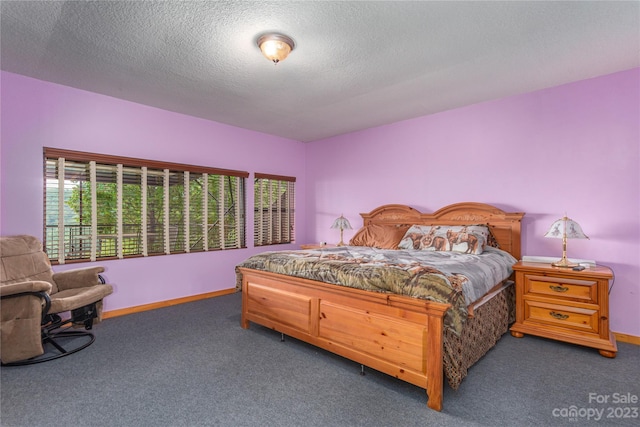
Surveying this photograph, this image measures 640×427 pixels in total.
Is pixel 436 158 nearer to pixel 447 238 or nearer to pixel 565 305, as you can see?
pixel 447 238

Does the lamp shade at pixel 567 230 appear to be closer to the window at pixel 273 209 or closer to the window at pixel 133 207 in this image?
the window at pixel 273 209

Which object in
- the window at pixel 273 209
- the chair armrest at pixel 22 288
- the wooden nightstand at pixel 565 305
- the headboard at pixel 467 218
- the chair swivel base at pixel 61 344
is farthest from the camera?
the window at pixel 273 209

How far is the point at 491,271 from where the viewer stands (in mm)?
2682

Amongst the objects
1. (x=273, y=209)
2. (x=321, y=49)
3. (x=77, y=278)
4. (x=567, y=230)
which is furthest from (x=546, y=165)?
(x=77, y=278)

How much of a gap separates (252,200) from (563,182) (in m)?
4.00

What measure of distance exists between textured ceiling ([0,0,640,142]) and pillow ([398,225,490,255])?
1500mm

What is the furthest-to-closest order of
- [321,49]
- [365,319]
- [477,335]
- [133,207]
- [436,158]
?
[436,158], [133,207], [321,49], [477,335], [365,319]

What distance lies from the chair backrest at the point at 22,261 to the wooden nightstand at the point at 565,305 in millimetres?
4421

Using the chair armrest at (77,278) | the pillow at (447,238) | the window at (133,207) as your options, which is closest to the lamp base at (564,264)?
the pillow at (447,238)

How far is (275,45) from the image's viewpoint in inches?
92.2

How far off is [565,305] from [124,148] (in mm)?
4839

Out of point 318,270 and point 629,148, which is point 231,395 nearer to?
point 318,270

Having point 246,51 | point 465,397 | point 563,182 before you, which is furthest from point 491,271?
point 246,51

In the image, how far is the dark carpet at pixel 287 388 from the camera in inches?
71.4
